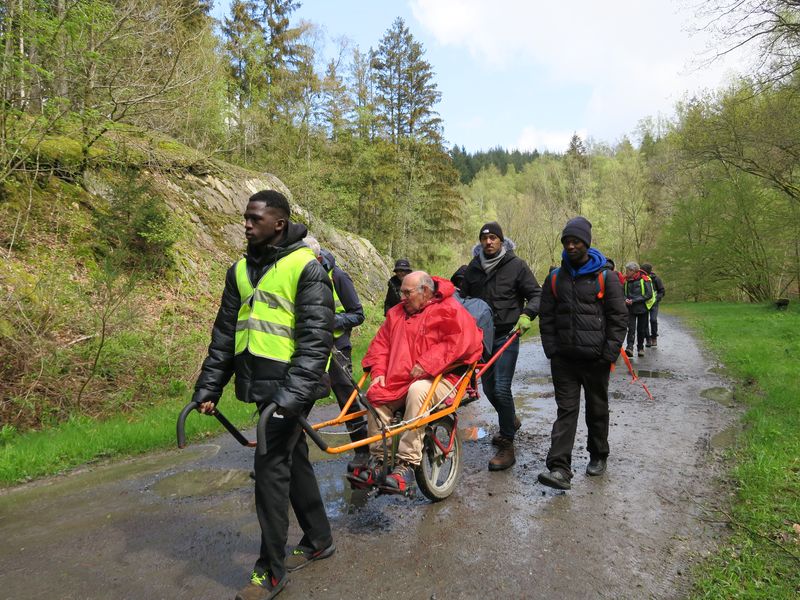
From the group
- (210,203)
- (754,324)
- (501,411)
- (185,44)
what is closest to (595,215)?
(754,324)

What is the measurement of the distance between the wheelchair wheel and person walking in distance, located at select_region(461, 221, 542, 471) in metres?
0.89

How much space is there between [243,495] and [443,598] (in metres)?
2.25

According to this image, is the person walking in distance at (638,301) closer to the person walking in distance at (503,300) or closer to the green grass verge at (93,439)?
the person walking in distance at (503,300)

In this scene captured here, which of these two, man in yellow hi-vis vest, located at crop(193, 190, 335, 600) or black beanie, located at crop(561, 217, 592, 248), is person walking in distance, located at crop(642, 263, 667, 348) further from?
man in yellow hi-vis vest, located at crop(193, 190, 335, 600)

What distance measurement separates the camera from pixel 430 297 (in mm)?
4574

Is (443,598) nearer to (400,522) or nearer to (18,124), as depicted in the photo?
(400,522)

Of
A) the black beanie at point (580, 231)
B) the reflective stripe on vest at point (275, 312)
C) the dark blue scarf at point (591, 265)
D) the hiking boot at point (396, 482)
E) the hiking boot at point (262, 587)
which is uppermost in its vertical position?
the black beanie at point (580, 231)

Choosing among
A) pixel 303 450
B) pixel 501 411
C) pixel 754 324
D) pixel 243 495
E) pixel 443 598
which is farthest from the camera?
pixel 754 324

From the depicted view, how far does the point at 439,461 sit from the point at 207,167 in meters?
14.7

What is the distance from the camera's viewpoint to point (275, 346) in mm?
3023

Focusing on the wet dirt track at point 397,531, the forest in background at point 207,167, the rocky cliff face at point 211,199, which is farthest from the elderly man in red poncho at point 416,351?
the rocky cliff face at point 211,199

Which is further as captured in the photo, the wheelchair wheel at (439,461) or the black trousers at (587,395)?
the black trousers at (587,395)

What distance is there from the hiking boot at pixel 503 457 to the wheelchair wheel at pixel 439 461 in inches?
22.9

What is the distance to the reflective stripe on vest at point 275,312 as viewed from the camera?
3.03 meters
